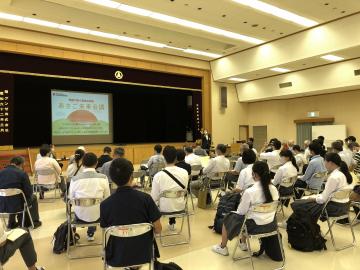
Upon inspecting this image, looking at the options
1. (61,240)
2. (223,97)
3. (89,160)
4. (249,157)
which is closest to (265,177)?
(249,157)

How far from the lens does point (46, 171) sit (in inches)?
234

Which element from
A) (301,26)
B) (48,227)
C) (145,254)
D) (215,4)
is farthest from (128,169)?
(301,26)

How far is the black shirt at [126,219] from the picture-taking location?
2371 mm

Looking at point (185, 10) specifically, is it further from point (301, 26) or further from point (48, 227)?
point (48, 227)

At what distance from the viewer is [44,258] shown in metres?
3.68

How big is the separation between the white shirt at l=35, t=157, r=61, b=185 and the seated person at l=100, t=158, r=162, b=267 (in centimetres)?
404

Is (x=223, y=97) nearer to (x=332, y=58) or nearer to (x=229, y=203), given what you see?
(x=332, y=58)

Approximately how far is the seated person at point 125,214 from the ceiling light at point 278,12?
790 centimetres

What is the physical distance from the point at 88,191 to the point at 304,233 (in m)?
2.66

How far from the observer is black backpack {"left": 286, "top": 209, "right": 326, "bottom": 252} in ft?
12.2

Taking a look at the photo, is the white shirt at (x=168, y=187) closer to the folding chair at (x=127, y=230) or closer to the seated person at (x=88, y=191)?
the seated person at (x=88, y=191)

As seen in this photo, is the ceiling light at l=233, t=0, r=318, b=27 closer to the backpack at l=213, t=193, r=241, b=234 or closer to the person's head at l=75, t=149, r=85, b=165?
the person's head at l=75, t=149, r=85, b=165

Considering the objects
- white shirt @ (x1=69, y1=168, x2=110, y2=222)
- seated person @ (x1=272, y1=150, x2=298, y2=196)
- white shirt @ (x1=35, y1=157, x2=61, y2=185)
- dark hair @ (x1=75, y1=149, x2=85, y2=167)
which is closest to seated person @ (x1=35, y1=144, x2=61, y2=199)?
white shirt @ (x1=35, y1=157, x2=61, y2=185)

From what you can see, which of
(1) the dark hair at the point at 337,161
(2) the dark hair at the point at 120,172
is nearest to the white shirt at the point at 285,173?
(1) the dark hair at the point at 337,161
